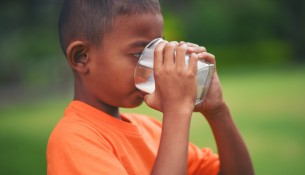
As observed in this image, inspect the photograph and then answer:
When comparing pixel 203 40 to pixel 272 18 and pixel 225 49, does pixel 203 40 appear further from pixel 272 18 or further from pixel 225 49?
pixel 272 18

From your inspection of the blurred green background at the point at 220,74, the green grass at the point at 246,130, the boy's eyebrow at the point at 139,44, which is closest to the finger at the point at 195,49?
the boy's eyebrow at the point at 139,44

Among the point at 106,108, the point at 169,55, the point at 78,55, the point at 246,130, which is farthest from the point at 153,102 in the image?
the point at 246,130

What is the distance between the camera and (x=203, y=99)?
2.36 metres

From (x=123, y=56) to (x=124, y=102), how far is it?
194mm

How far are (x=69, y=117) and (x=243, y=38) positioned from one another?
31.9 meters

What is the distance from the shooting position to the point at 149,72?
7.36ft

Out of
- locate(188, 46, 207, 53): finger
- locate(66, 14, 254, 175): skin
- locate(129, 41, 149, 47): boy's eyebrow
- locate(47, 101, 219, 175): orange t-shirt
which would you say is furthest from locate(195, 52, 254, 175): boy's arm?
locate(129, 41, 149, 47): boy's eyebrow

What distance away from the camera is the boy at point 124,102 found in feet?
6.83

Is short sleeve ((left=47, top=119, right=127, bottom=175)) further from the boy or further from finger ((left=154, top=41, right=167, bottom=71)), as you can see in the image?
finger ((left=154, top=41, right=167, bottom=71))

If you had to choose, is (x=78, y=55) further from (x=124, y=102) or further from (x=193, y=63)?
(x=193, y=63)

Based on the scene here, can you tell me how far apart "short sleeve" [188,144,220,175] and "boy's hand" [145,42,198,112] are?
23.4 inches

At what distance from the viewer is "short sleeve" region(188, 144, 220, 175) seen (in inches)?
104

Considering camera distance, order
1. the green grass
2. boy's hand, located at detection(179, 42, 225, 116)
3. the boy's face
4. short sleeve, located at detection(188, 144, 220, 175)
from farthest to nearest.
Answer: the green grass
short sleeve, located at detection(188, 144, 220, 175)
boy's hand, located at detection(179, 42, 225, 116)
the boy's face

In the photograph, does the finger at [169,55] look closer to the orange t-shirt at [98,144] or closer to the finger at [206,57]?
the finger at [206,57]
